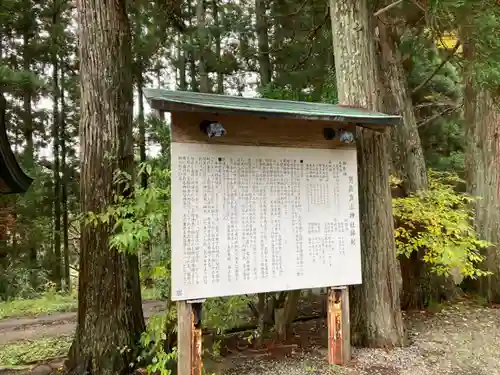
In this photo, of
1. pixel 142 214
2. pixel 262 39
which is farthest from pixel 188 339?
pixel 262 39

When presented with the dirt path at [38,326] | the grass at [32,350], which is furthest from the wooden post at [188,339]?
the grass at [32,350]

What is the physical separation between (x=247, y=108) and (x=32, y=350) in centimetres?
416

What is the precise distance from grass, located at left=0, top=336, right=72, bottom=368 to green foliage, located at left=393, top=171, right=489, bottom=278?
4.49 meters

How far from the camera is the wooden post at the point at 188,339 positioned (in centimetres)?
298

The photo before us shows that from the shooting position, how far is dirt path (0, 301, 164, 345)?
18.4 ft

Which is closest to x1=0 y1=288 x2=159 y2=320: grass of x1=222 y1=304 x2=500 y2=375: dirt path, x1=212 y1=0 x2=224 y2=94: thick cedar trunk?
x1=222 y1=304 x2=500 y2=375: dirt path

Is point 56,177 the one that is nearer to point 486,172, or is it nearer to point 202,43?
point 202,43

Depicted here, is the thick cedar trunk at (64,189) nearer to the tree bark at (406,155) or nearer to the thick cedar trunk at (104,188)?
the thick cedar trunk at (104,188)

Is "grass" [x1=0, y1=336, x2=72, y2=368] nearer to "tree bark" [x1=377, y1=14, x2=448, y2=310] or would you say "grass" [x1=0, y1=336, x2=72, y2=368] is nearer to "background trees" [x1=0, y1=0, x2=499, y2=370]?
"background trees" [x1=0, y1=0, x2=499, y2=370]

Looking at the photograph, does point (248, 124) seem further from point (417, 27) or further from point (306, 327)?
point (417, 27)

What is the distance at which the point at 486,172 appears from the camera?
6.26m

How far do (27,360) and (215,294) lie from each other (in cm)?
283

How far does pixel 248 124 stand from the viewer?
132 inches

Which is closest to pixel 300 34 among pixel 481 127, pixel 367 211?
pixel 481 127
